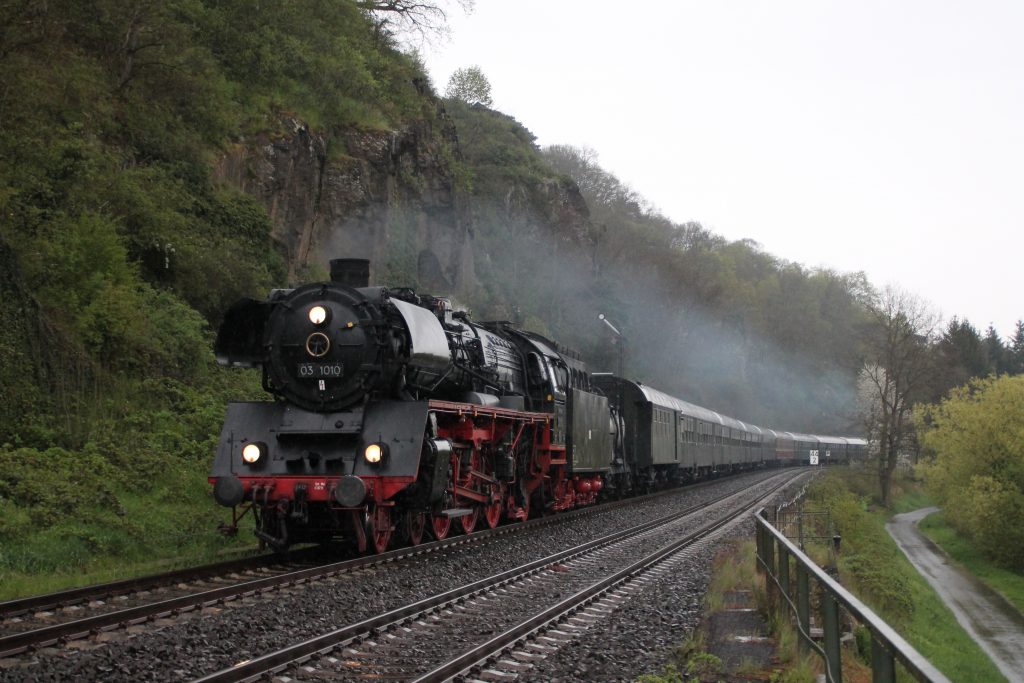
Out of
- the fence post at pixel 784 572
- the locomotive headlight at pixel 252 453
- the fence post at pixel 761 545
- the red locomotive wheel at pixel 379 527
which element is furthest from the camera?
Answer: the red locomotive wheel at pixel 379 527

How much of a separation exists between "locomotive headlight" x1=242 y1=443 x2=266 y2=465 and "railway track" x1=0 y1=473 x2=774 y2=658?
1.16 meters

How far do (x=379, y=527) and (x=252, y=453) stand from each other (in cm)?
182

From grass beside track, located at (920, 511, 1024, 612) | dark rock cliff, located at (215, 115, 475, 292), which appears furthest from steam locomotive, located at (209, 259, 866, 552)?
grass beside track, located at (920, 511, 1024, 612)

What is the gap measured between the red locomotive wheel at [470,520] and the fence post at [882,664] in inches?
449

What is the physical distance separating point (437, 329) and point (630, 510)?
38.1ft

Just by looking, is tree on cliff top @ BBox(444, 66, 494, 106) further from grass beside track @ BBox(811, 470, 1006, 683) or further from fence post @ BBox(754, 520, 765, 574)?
fence post @ BBox(754, 520, 765, 574)

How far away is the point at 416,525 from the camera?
13.3m

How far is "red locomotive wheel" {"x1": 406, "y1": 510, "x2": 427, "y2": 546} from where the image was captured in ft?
42.8

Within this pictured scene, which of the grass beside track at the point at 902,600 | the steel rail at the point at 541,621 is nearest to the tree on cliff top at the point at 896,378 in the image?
the grass beside track at the point at 902,600

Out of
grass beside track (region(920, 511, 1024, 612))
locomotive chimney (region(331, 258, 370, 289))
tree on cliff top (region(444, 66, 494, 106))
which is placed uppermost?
tree on cliff top (region(444, 66, 494, 106))

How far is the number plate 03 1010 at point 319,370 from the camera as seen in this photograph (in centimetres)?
1173

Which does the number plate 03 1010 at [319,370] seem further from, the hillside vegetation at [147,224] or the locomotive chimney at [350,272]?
the hillside vegetation at [147,224]

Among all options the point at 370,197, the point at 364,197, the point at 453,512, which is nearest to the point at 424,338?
the point at 453,512

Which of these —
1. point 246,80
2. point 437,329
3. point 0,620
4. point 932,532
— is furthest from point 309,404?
point 932,532
